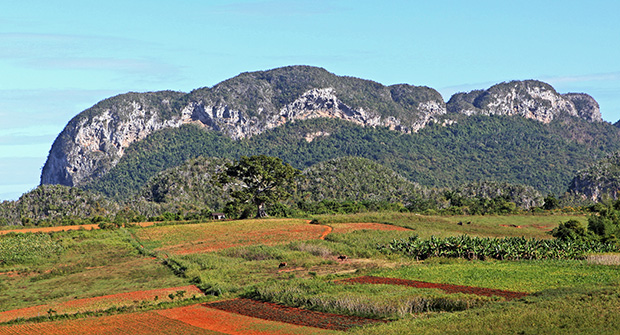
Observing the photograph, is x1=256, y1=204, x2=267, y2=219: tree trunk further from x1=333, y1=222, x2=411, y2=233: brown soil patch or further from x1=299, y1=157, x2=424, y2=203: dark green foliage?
x1=299, y1=157, x2=424, y2=203: dark green foliage

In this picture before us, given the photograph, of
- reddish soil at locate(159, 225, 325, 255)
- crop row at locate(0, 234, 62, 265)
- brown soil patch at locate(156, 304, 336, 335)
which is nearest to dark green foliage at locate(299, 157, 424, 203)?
reddish soil at locate(159, 225, 325, 255)

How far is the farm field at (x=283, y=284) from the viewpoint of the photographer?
3344cm

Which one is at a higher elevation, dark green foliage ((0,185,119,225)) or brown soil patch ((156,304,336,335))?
dark green foliage ((0,185,119,225))

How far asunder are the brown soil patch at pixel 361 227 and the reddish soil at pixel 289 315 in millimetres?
40012

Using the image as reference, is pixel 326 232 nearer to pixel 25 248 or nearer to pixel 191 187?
pixel 25 248

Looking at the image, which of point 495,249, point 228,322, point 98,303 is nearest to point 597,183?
point 495,249

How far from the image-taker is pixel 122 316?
Result: 128 feet

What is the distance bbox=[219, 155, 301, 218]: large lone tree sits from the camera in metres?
100

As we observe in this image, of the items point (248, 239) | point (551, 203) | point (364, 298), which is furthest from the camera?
point (551, 203)

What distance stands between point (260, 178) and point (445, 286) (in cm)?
6091

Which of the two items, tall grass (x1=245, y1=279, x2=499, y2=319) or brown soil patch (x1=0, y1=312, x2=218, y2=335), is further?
tall grass (x1=245, y1=279, x2=499, y2=319)

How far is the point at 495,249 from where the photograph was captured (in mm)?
60688

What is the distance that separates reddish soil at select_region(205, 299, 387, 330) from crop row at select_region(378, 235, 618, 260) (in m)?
24.1

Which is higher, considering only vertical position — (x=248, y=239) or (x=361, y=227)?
(x=248, y=239)
